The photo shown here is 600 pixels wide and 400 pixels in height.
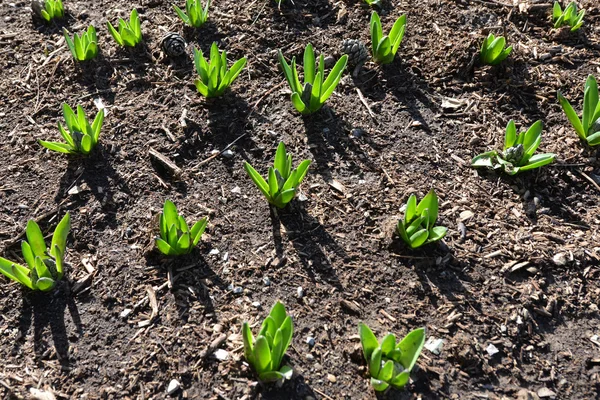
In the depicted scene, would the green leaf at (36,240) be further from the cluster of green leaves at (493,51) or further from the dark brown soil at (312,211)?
the cluster of green leaves at (493,51)

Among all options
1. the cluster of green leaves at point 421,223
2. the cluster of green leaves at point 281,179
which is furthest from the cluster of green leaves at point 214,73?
the cluster of green leaves at point 421,223

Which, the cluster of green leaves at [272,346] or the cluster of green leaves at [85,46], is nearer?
the cluster of green leaves at [272,346]

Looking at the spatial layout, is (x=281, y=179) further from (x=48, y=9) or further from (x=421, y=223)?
(x=48, y=9)

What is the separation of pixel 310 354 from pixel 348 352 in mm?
150

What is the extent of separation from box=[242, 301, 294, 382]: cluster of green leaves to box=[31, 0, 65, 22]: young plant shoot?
2655mm

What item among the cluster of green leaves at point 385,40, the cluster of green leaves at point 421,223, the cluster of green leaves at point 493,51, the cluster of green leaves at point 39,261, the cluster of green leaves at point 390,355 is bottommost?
the cluster of green leaves at point 390,355

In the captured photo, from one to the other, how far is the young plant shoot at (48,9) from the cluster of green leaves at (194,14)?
82cm

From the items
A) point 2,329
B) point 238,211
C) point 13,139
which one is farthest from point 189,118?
point 2,329

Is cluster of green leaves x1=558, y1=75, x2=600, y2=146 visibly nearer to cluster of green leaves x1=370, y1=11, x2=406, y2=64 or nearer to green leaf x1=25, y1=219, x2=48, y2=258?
cluster of green leaves x1=370, y1=11, x2=406, y2=64

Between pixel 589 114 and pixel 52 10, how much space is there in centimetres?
322

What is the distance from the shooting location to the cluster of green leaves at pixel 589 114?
269 cm

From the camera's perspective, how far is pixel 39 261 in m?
2.23

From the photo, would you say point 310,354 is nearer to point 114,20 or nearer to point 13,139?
point 13,139

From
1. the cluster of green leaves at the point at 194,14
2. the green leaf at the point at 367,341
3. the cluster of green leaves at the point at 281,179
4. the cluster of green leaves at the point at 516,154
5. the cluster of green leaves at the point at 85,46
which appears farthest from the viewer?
the cluster of green leaves at the point at 194,14
